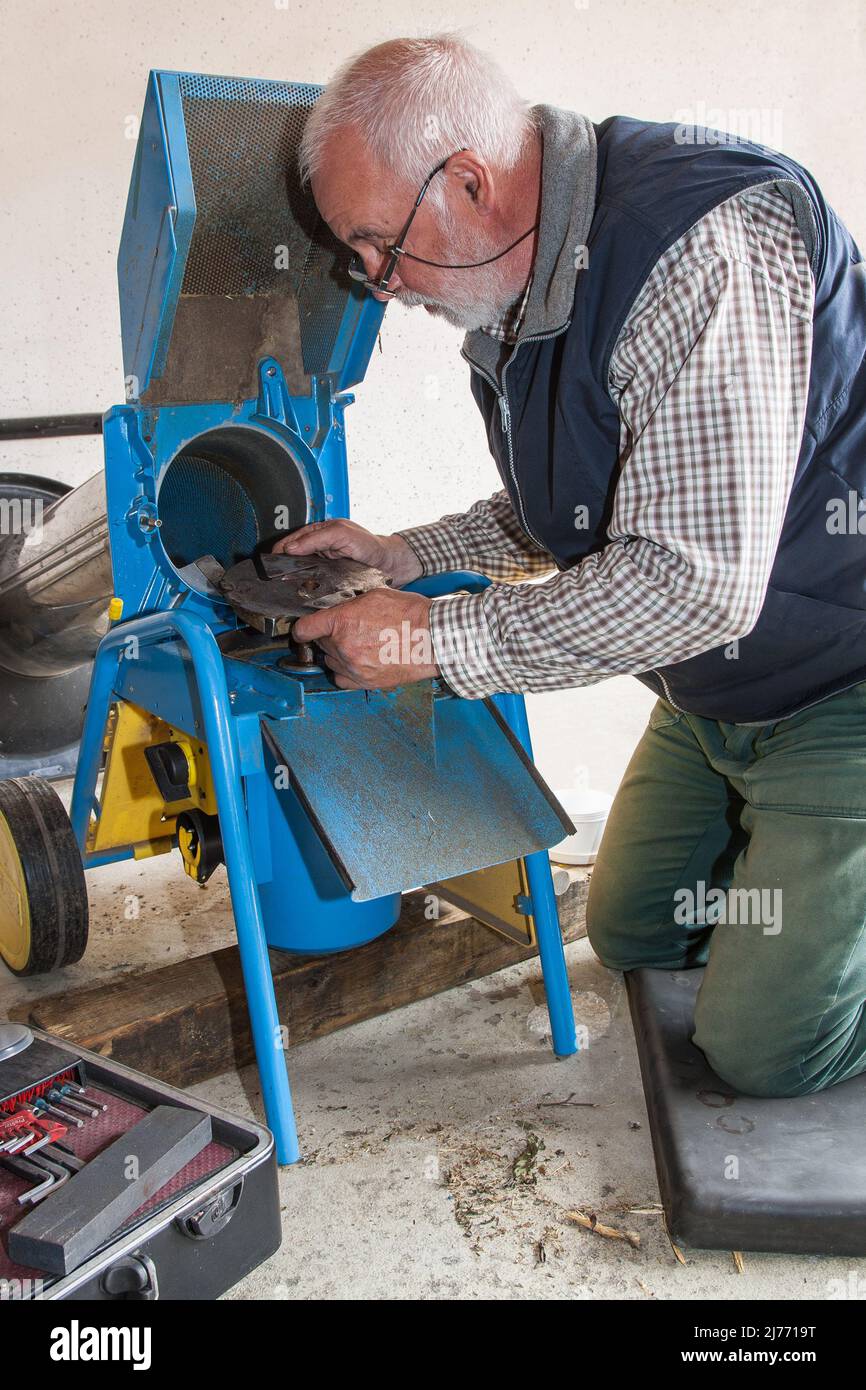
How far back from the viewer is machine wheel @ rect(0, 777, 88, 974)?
80.0 inches

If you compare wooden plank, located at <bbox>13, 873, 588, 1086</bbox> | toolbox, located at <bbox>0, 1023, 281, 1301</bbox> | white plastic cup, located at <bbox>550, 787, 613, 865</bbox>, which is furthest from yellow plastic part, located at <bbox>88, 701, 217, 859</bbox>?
white plastic cup, located at <bbox>550, 787, 613, 865</bbox>

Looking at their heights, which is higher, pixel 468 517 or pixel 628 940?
pixel 468 517

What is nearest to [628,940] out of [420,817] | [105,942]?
[420,817]

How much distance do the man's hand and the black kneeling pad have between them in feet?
2.39

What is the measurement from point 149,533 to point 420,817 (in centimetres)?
63

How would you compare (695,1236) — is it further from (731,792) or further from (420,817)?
(731,792)

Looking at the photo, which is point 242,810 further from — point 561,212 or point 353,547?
point 561,212

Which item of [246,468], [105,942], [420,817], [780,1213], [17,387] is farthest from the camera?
[17,387]

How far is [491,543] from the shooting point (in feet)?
6.95

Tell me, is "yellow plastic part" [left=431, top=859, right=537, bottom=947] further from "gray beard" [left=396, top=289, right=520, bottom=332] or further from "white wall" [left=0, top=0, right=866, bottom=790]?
"white wall" [left=0, top=0, right=866, bottom=790]

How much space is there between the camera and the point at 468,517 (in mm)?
2123

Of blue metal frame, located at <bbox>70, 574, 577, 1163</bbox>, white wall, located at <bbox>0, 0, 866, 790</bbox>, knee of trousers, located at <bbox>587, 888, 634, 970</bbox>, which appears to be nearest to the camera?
blue metal frame, located at <bbox>70, 574, 577, 1163</bbox>

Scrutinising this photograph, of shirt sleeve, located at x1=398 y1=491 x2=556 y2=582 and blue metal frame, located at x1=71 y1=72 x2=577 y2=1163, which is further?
shirt sleeve, located at x1=398 y1=491 x2=556 y2=582

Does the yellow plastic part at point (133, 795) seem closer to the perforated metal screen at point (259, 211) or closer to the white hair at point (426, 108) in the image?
the perforated metal screen at point (259, 211)
